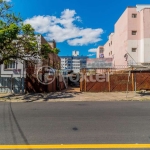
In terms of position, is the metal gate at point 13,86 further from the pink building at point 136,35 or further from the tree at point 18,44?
the pink building at point 136,35

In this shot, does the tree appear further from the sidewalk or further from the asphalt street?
the asphalt street

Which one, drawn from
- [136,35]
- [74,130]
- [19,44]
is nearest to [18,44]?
[19,44]

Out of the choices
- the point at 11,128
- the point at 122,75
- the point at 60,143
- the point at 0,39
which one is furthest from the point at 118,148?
the point at 122,75

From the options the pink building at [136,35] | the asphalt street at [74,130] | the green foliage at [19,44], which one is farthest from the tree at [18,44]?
the pink building at [136,35]

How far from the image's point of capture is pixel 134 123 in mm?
5496

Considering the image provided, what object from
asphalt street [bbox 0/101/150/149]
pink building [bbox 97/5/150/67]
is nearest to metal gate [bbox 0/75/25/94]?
asphalt street [bbox 0/101/150/149]

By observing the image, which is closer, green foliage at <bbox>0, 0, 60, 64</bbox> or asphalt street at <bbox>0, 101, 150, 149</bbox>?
asphalt street at <bbox>0, 101, 150, 149</bbox>

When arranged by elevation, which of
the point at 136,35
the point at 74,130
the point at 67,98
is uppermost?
the point at 136,35

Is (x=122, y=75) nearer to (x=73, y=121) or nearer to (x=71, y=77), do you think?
(x=73, y=121)
